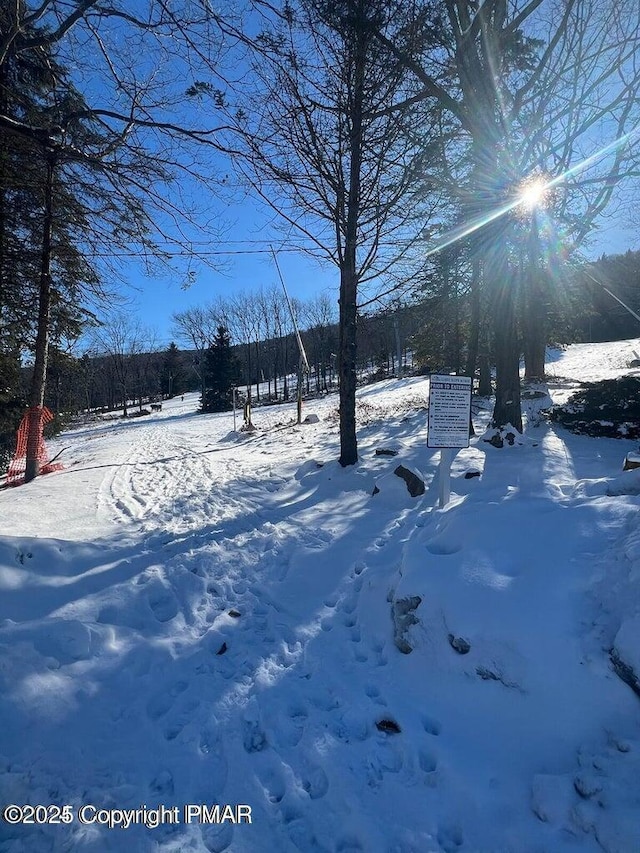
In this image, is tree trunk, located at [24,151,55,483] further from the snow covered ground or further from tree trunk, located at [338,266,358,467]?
tree trunk, located at [338,266,358,467]

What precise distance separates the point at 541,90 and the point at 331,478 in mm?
7738

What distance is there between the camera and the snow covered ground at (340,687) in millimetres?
1894

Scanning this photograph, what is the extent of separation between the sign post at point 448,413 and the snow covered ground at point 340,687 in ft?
2.54

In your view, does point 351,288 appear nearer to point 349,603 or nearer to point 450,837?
point 349,603

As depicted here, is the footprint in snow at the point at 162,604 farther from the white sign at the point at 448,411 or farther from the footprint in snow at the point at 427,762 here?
the white sign at the point at 448,411

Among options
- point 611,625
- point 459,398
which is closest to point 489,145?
point 459,398

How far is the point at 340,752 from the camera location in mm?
2266

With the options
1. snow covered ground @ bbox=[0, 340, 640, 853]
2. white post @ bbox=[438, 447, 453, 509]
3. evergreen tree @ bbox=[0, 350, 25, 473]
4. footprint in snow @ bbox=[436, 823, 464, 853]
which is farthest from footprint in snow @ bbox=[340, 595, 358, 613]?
evergreen tree @ bbox=[0, 350, 25, 473]

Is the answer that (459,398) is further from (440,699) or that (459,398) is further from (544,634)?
(440,699)

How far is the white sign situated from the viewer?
4.62 meters

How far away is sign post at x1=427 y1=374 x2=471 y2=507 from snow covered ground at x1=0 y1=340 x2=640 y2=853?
2.54ft

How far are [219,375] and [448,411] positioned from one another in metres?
35.8

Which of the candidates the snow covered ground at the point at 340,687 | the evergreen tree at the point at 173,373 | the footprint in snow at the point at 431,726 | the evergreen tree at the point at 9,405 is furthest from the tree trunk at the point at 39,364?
the evergreen tree at the point at 173,373

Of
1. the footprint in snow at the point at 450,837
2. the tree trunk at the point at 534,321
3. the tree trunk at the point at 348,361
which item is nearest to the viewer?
the footprint in snow at the point at 450,837
